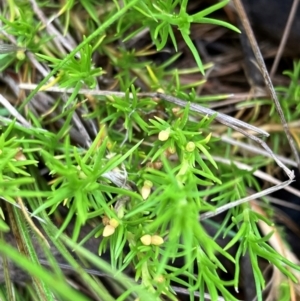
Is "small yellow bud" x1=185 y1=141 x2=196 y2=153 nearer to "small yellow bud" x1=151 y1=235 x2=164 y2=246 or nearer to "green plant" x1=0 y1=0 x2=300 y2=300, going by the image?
"green plant" x1=0 y1=0 x2=300 y2=300

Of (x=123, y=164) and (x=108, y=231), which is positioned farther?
(x=123, y=164)

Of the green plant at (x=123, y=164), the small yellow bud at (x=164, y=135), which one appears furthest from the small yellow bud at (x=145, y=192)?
the small yellow bud at (x=164, y=135)

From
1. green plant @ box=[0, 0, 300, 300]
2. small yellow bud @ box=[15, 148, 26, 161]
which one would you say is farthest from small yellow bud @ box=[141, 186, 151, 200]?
small yellow bud @ box=[15, 148, 26, 161]

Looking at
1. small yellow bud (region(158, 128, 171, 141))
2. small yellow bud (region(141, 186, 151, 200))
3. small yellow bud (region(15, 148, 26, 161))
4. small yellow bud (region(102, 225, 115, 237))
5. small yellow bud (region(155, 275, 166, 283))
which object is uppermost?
small yellow bud (region(15, 148, 26, 161))

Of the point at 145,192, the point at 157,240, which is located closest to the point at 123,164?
the point at 145,192

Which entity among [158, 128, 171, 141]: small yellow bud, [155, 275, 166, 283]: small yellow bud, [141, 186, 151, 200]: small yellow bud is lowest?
[155, 275, 166, 283]: small yellow bud

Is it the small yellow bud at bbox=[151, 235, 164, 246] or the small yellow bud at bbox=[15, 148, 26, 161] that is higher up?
the small yellow bud at bbox=[15, 148, 26, 161]

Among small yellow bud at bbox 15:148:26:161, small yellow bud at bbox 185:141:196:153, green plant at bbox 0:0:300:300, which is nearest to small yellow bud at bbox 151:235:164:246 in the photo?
green plant at bbox 0:0:300:300

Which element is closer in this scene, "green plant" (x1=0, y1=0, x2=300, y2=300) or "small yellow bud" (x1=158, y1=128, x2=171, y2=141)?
"green plant" (x1=0, y1=0, x2=300, y2=300)

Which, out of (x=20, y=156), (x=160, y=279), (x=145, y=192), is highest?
(x=20, y=156)

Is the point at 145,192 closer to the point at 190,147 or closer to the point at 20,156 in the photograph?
the point at 190,147

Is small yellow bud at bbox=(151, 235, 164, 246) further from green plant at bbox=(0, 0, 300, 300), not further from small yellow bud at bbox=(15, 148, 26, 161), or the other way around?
small yellow bud at bbox=(15, 148, 26, 161)
